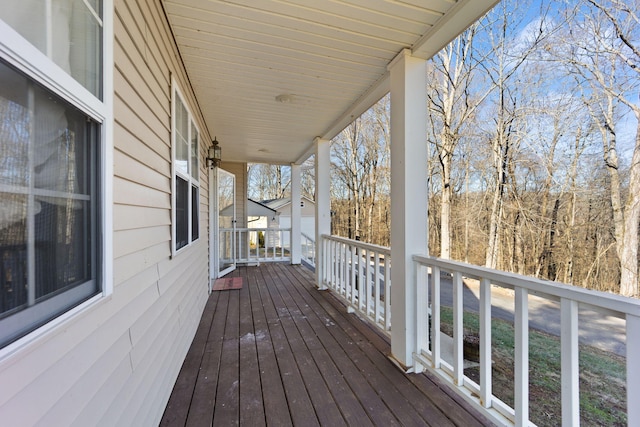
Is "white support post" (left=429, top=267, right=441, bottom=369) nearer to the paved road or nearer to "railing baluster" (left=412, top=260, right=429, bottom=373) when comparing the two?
"railing baluster" (left=412, top=260, right=429, bottom=373)

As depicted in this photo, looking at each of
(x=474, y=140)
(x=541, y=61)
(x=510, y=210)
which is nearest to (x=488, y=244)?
(x=510, y=210)

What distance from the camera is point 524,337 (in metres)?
1.38

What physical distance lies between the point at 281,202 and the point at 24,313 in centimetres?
1261

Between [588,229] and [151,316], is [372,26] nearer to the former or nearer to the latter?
[151,316]

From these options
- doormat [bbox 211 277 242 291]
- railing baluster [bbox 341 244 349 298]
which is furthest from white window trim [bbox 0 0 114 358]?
doormat [bbox 211 277 242 291]

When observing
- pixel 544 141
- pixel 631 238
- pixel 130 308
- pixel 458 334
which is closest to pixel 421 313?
pixel 458 334

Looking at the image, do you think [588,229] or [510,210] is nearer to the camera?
A: [588,229]

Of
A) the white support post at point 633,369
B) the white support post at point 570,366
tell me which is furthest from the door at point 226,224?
the white support post at point 633,369

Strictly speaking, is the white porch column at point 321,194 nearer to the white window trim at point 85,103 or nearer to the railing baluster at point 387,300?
the railing baluster at point 387,300

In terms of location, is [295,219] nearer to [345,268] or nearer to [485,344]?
[345,268]

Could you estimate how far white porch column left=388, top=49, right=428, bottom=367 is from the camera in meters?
2.12

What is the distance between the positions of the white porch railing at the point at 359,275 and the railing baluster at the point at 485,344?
96 cm

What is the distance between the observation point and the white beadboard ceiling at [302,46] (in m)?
1.73

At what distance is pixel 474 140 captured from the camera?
8.39 meters
